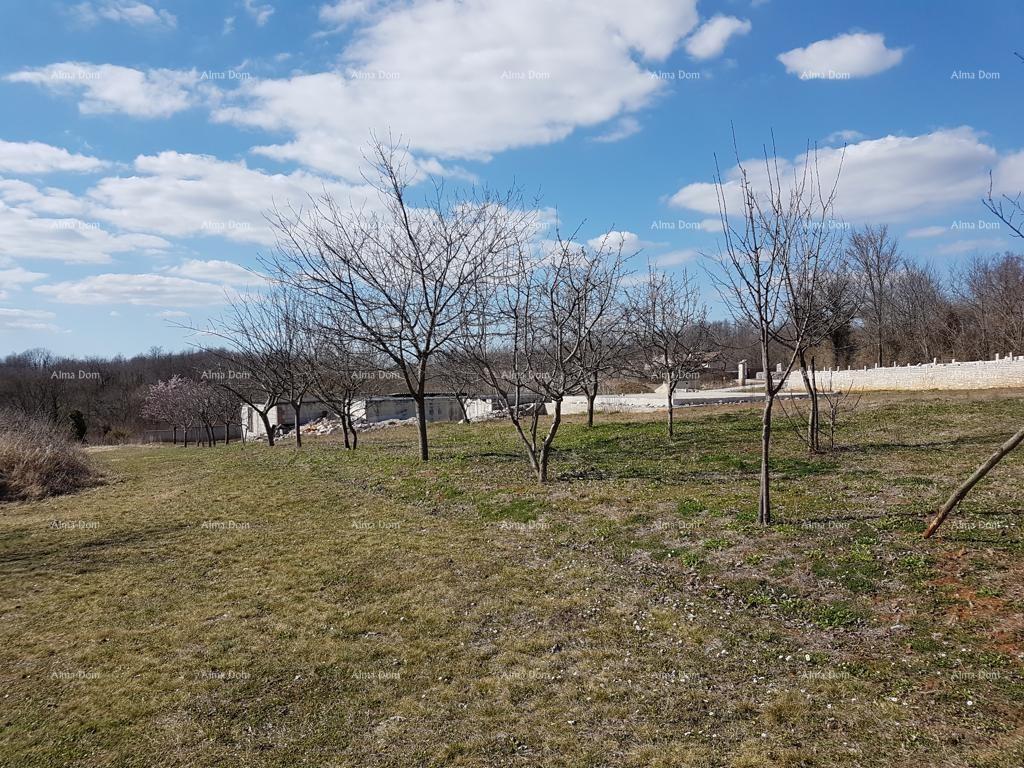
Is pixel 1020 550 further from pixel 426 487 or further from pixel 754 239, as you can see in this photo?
pixel 426 487

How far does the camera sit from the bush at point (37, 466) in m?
15.6

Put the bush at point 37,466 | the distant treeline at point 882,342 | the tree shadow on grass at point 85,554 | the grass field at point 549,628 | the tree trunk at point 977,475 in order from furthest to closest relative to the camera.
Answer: the distant treeline at point 882,342
the bush at point 37,466
the tree shadow on grass at point 85,554
the tree trunk at point 977,475
the grass field at point 549,628

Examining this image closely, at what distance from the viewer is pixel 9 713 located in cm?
456

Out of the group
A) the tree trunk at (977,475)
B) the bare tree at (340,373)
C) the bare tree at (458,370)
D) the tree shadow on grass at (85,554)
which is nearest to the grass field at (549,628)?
the tree shadow on grass at (85,554)

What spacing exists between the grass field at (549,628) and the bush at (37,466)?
227 inches

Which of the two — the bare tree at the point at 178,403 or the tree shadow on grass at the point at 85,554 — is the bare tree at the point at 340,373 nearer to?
the tree shadow on grass at the point at 85,554

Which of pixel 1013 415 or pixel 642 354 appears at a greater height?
pixel 642 354

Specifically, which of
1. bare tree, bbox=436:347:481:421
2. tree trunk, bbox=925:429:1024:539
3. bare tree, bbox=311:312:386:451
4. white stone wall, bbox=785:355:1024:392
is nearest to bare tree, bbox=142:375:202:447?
bare tree, bbox=311:312:386:451

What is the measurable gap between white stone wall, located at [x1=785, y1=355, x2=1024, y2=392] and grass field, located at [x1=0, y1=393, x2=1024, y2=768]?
549 inches

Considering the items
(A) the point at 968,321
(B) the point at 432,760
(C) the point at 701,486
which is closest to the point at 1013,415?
(C) the point at 701,486

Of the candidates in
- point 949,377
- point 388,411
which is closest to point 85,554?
point 949,377

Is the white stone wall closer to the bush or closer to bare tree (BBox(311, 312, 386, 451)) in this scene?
bare tree (BBox(311, 312, 386, 451))

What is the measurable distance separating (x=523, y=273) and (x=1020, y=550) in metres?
8.56

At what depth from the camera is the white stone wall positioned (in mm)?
21875
